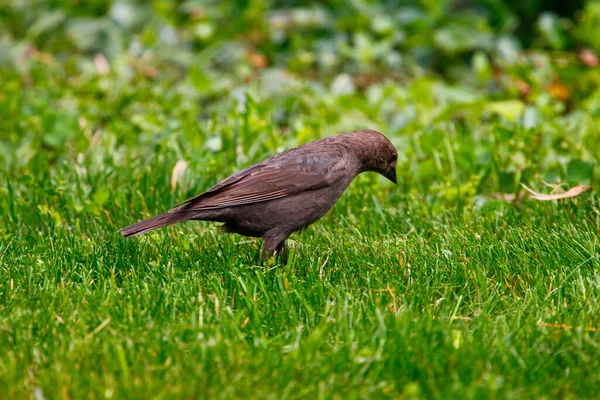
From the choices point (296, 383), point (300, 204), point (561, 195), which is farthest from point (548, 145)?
point (296, 383)

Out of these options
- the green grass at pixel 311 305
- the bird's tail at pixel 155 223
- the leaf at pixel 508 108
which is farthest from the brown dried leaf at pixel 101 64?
the bird's tail at pixel 155 223

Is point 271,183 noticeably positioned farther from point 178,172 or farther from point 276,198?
point 178,172

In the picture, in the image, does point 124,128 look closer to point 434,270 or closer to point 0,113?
point 0,113

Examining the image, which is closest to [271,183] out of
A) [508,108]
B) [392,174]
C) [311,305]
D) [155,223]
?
[155,223]

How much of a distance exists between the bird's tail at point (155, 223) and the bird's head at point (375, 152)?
1145 millimetres

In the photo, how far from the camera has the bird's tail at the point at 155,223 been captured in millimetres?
4383

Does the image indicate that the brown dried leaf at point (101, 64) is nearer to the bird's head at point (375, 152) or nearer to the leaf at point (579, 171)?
the bird's head at point (375, 152)

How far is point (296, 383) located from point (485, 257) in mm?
1586

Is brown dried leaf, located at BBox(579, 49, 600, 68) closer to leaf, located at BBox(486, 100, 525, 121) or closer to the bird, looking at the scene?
leaf, located at BBox(486, 100, 525, 121)

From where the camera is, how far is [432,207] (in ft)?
17.5

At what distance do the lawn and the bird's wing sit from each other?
29 cm

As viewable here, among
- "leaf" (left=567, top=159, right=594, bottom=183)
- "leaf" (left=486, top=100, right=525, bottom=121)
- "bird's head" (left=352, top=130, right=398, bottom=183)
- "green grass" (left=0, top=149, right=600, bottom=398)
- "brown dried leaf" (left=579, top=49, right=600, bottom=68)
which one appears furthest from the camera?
"brown dried leaf" (left=579, top=49, right=600, bottom=68)

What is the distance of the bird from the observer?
4.59 meters

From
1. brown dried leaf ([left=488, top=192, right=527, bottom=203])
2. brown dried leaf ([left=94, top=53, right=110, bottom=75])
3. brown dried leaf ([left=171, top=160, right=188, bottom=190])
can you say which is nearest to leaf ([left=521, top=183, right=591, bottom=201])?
brown dried leaf ([left=488, top=192, right=527, bottom=203])
